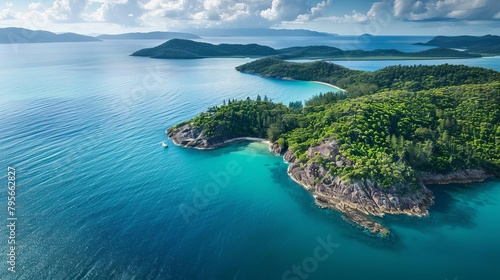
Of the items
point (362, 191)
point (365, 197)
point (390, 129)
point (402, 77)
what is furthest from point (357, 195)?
point (402, 77)

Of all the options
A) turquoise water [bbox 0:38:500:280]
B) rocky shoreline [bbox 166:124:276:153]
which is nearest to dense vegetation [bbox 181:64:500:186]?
rocky shoreline [bbox 166:124:276:153]

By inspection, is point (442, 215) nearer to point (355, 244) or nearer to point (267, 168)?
point (355, 244)

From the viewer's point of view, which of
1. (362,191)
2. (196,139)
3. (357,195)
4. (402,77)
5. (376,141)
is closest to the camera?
(357,195)

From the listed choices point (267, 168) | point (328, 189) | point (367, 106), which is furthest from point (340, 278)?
point (367, 106)

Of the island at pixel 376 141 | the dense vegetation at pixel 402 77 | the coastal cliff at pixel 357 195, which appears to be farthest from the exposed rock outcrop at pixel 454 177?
the dense vegetation at pixel 402 77

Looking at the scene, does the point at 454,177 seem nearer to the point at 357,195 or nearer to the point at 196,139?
the point at 357,195

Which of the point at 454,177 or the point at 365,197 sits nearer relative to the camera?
the point at 365,197

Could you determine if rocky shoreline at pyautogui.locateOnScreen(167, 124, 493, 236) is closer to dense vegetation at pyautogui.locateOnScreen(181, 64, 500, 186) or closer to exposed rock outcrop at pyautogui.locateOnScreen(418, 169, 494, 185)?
exposed rock outcrop at pyautogui.locateOnScreen(418, 169, 494, 185)
